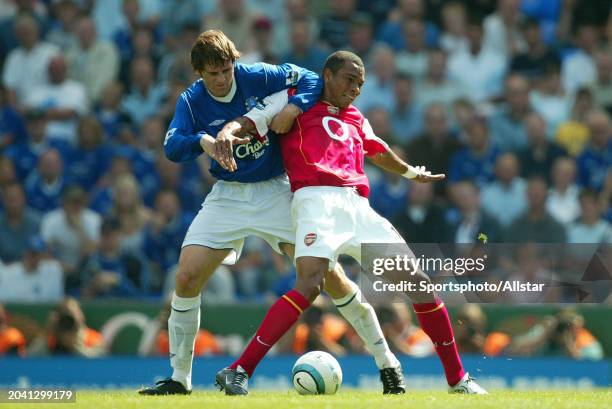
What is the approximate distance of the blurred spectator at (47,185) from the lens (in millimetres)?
15531

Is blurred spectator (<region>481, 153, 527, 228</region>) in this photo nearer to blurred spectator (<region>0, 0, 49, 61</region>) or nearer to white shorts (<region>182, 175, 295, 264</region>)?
white shorts (<region>182, 175, 295, 264</region>)

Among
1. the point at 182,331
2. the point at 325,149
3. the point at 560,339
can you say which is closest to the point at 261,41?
the point at 560,339

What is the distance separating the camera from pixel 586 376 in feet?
41.2

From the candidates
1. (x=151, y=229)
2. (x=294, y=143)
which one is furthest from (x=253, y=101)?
(x=151, y=229)

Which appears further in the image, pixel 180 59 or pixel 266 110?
pixel 180 59

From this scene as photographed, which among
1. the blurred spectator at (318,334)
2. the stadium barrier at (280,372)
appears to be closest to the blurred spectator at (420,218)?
the blurred spectator at (318,334)

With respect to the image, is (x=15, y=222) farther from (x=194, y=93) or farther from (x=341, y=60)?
(x=341, y=60)

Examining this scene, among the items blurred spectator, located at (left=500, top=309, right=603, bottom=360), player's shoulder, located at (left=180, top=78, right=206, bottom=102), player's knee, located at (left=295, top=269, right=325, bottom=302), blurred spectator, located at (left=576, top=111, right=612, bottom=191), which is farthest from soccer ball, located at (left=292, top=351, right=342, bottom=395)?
blurred spectator, located at (left=576, top=111, right=612, bottom=191)

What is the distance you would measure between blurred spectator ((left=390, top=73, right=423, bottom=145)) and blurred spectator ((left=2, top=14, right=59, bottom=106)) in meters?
4.75

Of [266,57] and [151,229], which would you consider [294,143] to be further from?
[266,57]

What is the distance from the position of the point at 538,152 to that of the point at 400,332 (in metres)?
3.61

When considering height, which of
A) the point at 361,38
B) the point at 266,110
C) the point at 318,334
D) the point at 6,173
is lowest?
the point at 318,334

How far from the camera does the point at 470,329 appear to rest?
42.2ft

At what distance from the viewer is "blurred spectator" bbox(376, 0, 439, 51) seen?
16.9 m
